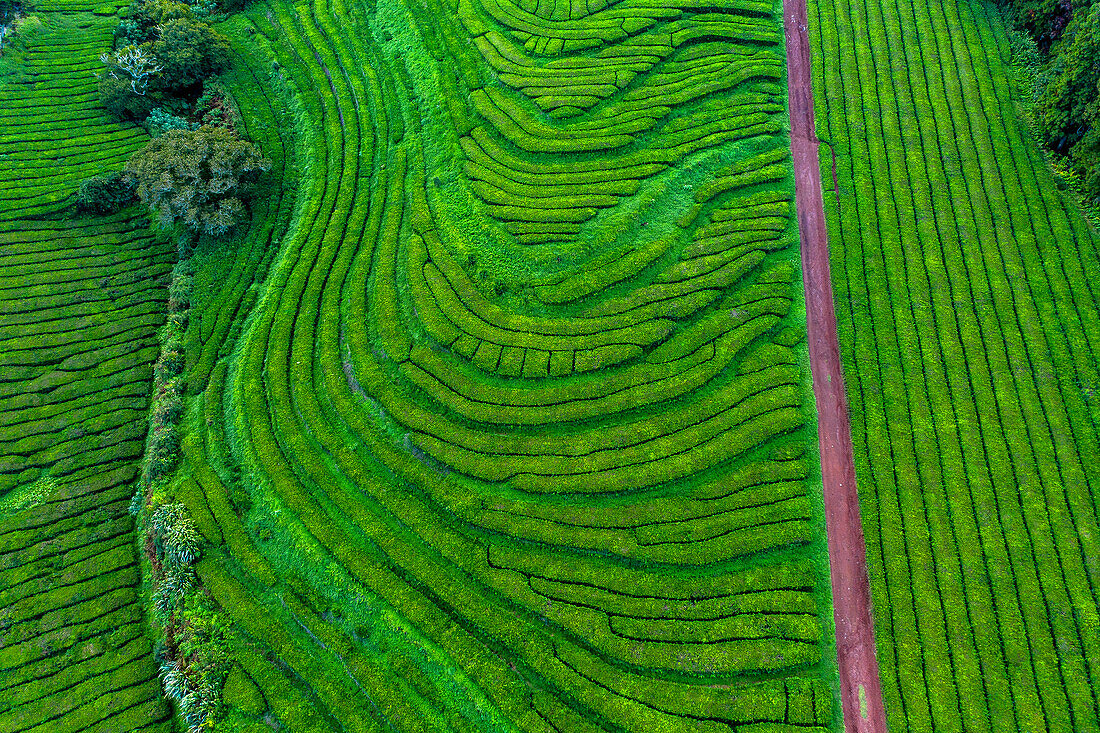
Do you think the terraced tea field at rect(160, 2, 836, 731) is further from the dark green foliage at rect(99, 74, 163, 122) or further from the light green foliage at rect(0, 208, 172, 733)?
the dark green foliage at rect(99, 74, 163, 122)

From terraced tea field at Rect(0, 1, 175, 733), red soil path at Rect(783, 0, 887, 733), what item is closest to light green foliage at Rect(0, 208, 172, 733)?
terraced tea field at Rect(0, 1, 175, 733)

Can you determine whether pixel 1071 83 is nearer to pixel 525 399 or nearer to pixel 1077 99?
pixel 1077 99

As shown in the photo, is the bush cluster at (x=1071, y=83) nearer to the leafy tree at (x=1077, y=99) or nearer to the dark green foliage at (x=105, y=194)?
the leafy tree at (x=1077, y=99)

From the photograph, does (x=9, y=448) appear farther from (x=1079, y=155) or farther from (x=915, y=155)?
(x=1079, y=155)

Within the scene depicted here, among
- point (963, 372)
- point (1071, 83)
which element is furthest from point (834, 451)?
point (1071, 83)

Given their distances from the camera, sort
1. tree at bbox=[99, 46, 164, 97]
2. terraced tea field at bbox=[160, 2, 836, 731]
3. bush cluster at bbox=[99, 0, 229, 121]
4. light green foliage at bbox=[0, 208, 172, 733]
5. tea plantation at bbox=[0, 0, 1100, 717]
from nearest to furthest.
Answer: tea plantation at bbox=[0, 0, 1100, 717] < terraced tea field at bbox=[160, 2, 836, 731] < light green foliage at bbox=[0, 208, 172, 733] < tree at bbox=[99, 46, 164, 97] < bush cluster at bbox=[99, 0, 229, 121]

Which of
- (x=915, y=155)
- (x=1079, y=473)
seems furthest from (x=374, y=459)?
(x=915, y=155)
